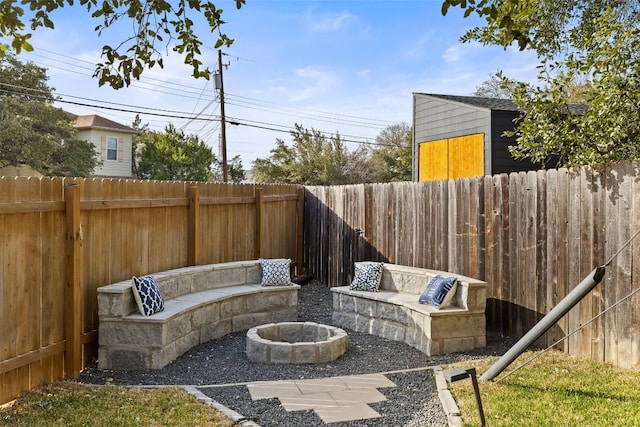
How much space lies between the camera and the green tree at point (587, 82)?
16.5ft

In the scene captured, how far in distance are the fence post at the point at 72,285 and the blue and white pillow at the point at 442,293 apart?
3.79 metres

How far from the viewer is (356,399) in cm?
443

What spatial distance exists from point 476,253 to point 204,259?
4027 millimetres

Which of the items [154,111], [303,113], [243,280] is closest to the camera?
[243,280]

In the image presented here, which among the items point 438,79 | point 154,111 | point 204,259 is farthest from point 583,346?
point 154,111

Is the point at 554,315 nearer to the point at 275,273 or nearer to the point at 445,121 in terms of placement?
the point at 275,273

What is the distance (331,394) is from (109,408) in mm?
1776

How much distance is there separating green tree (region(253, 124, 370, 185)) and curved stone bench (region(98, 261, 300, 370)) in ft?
55.1

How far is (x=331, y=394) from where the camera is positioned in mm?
4547

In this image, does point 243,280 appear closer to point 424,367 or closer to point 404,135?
point 424,367

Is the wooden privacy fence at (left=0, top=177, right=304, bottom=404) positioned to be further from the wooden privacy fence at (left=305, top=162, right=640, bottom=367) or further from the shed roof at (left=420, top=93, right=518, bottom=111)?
the shed roof at (left=420, top=93, right=518, bottom=111)

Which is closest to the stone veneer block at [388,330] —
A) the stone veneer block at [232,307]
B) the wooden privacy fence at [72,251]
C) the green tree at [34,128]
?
the stone veneer block at [232,307]

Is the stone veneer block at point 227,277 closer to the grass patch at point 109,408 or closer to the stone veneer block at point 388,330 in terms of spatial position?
the stone veneer block at point 388,330

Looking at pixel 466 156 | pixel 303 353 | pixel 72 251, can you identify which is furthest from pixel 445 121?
pixel 72 251
